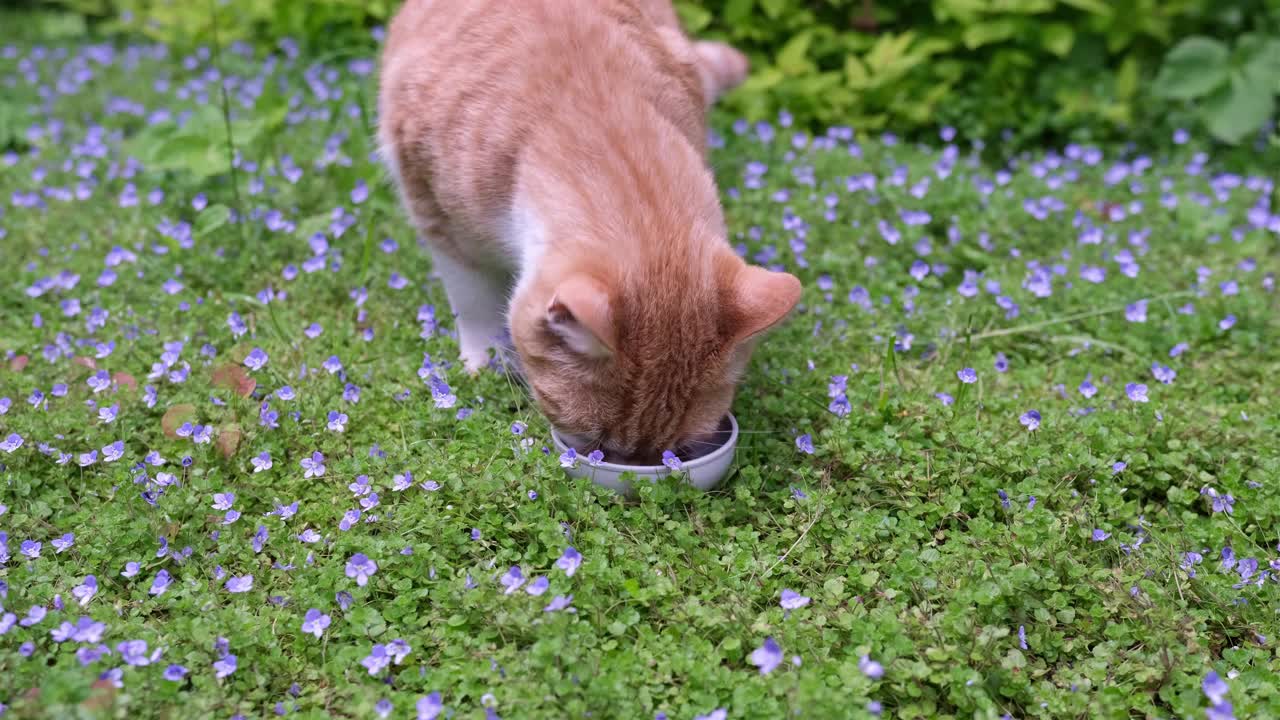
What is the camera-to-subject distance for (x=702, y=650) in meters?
2.54

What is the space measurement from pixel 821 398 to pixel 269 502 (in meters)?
1.84

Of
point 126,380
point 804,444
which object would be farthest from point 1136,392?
point 126,380

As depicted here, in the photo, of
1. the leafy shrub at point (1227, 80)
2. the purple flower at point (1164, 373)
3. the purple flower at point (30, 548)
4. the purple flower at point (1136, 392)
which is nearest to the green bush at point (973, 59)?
the leafy shrub at point (1227, 80)

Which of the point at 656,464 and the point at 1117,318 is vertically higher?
the point at 656,464

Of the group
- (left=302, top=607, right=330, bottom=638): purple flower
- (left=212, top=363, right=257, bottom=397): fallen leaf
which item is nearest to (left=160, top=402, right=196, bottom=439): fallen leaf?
(left=212, top=363, right=257, bottom=397): fallen leaf

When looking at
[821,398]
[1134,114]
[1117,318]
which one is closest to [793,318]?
[821,398]

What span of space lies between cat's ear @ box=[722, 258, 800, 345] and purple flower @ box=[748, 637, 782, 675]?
820mm

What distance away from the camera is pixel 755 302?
271 centimetres

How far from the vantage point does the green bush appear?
19.1 feet

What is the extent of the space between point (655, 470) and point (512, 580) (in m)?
0.55

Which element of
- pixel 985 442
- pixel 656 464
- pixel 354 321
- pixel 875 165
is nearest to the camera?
pixel 656 464

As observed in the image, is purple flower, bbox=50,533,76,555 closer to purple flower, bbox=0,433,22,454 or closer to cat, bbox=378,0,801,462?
purple flower, bbox=0,433,22,454

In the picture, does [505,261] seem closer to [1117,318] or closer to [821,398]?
[821,398]

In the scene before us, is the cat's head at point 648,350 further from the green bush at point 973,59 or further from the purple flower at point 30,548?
the green bush at point 973,59
